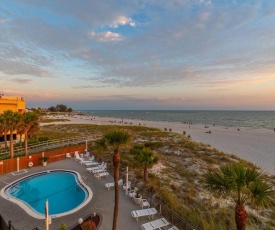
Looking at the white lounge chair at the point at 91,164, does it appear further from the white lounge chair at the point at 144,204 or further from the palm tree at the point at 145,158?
the white lounge chair at the point at 144,204

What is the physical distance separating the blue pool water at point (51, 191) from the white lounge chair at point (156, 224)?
5196 millimetres

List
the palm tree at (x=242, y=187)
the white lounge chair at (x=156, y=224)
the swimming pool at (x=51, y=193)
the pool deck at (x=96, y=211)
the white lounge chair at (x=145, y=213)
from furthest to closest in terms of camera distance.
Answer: the swimming pool at (x=51, y=193) < the white lounge chair at (x=145, y=213) < the pool deck at (x=96, y=211) < the white lounge chair at (x=156, y=224) < the palm tree at (x=242, y=187)

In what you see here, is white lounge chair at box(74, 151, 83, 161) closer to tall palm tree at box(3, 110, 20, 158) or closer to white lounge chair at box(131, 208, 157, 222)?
tall palm tree at box(3, 110, 20, 158)

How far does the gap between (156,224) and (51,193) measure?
346 inches

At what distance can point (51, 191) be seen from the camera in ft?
49.8

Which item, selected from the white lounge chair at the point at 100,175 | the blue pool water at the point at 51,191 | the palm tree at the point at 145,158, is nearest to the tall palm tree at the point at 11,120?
the blue pool water at the point at 51,191

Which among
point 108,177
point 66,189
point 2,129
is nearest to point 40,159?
point 2,129

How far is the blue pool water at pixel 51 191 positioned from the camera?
502 inches

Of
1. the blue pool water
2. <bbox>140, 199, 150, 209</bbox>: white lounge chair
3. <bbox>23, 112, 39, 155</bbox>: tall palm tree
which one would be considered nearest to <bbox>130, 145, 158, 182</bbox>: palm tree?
<bbox>140, 199, 150, 209</bbox>: white lounge chair

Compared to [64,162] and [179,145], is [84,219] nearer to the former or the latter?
[64,162]

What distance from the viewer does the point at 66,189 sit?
15398 millimetres

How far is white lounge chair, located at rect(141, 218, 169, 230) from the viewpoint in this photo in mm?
9438

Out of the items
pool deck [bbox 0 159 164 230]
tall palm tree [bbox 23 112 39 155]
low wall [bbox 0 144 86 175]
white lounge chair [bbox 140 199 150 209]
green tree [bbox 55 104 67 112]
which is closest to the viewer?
pool deck [bbox 0 159 164 230]

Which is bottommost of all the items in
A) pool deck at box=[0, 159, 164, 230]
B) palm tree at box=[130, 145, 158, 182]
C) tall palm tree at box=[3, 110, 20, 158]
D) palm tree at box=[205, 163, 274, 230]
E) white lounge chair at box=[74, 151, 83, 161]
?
pool deck at box=[0, 159, 164, 230]
